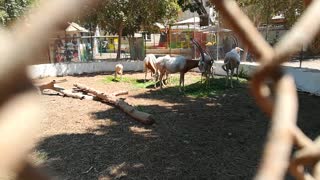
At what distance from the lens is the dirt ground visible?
5727 mm

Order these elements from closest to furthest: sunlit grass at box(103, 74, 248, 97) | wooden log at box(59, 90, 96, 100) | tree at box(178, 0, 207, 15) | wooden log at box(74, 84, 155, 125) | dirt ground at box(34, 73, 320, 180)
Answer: dirt ground at box(34, 73, 320, 180)
wooden log at box(74, 84, 155, 125)
wooden log at box(59, 90, 96, 100)
sunlit grass at box(103, 74, 248, 97)
tree at box(178, 0, 207, 15)

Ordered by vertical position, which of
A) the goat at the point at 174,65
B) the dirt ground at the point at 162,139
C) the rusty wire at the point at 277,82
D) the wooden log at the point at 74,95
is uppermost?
the rusty wire at the point at 277,82

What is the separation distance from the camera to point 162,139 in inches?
282

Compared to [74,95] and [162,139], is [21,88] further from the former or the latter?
[74,95]

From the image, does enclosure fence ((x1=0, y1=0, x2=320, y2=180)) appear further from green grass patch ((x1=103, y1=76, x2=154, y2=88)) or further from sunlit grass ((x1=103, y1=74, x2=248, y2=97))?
green grass patch ((x1=103, y1=76, x2=154, y2=88))

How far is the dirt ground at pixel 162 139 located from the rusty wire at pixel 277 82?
3219 millimetres

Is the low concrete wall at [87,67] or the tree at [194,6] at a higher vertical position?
the tree at [194,6]

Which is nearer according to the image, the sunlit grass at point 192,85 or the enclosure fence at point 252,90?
the enclosure fence at point 252,90

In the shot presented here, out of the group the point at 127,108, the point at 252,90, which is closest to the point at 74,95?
the point at 127,108

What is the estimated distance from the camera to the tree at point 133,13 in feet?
60.3

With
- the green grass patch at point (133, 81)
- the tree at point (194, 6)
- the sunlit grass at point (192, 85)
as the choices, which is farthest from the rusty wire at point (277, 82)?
the tree at point (194, 6)

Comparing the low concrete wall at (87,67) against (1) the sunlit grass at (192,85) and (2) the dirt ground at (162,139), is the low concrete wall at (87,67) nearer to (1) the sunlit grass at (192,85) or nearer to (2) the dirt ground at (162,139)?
(1) the sunlit grass at (192,85)

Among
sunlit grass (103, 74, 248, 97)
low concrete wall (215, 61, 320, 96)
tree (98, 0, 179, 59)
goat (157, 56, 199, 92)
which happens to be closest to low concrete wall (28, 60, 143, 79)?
tree (98, 0, 179, 59)

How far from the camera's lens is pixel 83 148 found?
22.5 feet
